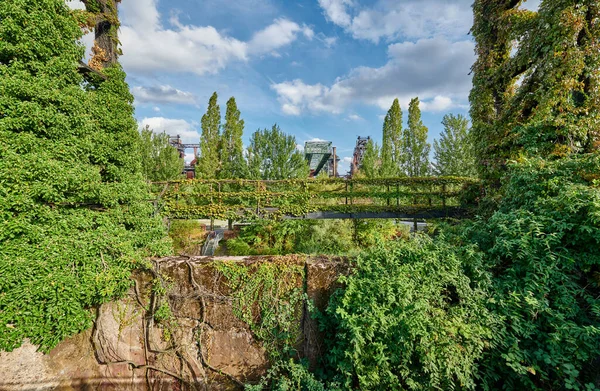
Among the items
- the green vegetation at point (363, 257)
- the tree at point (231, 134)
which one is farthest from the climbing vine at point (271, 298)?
the tree at point (231, 134)

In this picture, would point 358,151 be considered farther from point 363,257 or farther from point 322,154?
point 363,257

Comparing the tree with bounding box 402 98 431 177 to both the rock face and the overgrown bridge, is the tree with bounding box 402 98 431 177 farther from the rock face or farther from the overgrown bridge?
the rock face

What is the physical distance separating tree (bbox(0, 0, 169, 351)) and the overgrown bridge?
597cm

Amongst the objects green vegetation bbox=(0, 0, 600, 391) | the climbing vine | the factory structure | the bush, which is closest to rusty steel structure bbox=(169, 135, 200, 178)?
the factory structure

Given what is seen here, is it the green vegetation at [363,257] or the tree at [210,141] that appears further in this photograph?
the tree at [210,141]

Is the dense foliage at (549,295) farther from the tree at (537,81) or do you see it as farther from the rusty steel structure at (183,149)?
the rusty steel structure at (183,149)

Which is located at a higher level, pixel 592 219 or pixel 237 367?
pixel 592 219

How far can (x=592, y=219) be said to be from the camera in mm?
2660

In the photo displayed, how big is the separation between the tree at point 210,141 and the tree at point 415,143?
17.4 metres

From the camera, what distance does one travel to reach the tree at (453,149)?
18094 mm

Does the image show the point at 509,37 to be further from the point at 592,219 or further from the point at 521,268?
the point at 521,268

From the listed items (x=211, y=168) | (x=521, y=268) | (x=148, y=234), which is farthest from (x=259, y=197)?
(x=211, y=168)

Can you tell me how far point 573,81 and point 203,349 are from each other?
8339 millimetres

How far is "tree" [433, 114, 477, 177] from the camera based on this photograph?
1809 cm
